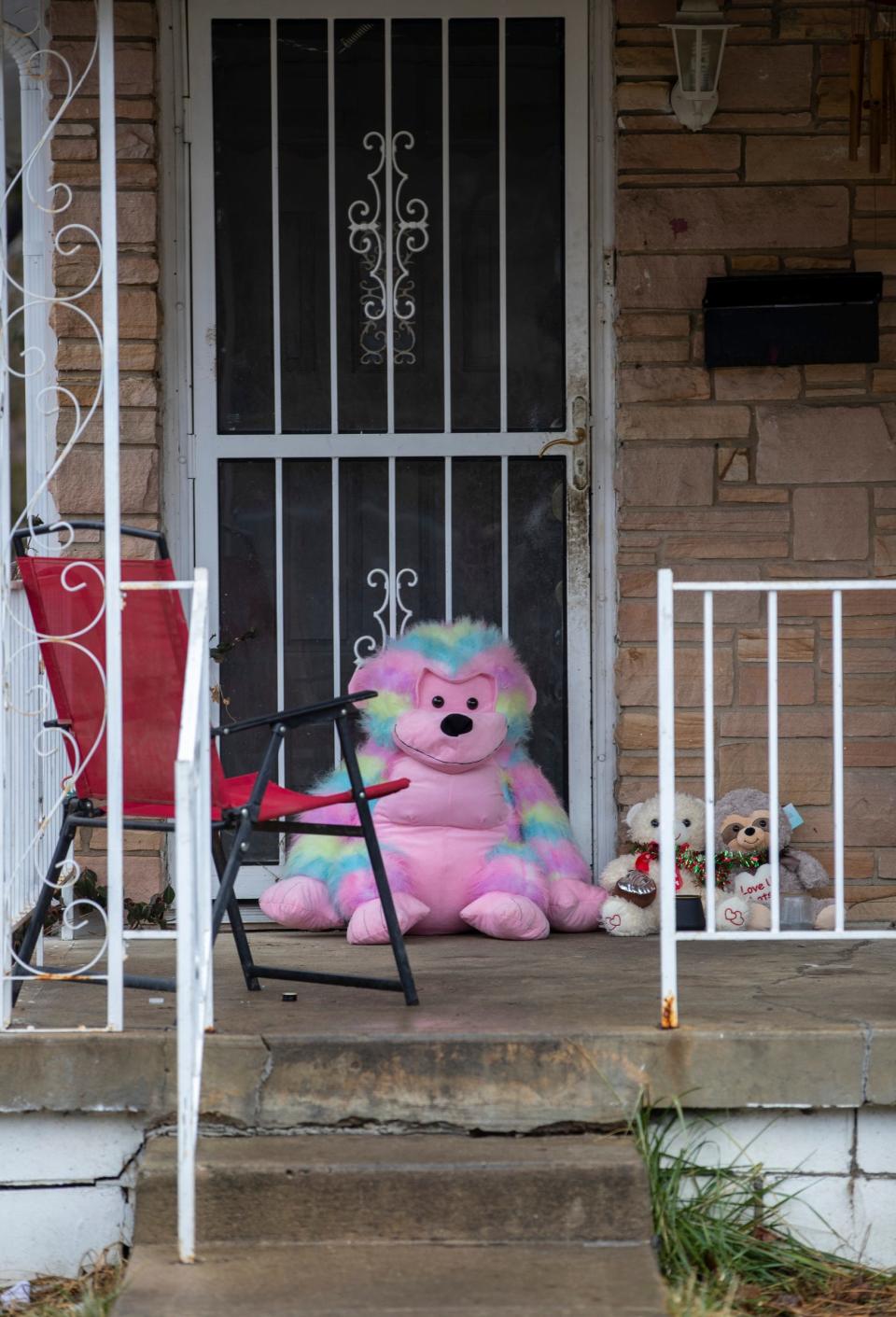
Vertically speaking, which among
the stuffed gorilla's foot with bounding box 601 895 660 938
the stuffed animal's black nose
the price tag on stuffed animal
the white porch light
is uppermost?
the white porch light

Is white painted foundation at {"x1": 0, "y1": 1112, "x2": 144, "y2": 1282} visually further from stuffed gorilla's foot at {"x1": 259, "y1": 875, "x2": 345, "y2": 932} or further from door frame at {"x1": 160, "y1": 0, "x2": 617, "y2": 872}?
door frame at {"x1": 160, "y1": 0, "x2": 617, "y2": 872}

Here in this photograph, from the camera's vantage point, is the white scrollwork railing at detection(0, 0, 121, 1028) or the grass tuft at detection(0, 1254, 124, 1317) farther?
the white scrollwork railing at detection(0, 0, 121, 1028)

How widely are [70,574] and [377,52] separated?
217 centimetres

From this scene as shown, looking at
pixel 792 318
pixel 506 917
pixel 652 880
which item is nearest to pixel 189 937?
pixel 506 917

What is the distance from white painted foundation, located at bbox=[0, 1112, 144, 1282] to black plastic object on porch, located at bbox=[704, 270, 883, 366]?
9.20 feet

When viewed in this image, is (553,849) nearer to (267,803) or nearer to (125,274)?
(267,803)

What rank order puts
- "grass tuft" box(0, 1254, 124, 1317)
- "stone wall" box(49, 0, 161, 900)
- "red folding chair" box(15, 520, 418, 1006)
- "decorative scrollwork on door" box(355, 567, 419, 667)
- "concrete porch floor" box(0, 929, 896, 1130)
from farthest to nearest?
"decorative scrollwork on door" box(355, 567, 419, 667), "stone wall" box(49, 0, 161, 900), "red folding chair" box(15, 520, 418, 1006), "concrete porch floor" box(0, 929, 896, 1130), "grass tuft" box(0, 1254, 124, 1317)

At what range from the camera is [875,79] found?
14.7ft

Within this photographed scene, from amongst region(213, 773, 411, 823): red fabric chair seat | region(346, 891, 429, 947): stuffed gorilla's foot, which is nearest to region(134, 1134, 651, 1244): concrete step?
region(213, 773, 411, 823): red fabric chair seat

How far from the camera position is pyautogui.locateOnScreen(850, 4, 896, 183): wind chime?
418cm

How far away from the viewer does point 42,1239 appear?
330 centimetres

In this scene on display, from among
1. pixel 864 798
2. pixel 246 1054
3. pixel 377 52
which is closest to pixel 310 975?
pixel 246 1054

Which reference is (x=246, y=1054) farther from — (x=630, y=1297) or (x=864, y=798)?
(x=864, y=798)

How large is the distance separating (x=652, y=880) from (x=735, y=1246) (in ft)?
5.07
